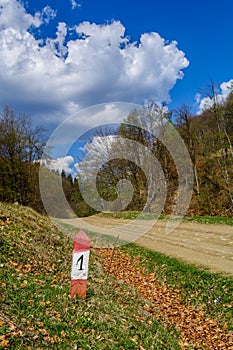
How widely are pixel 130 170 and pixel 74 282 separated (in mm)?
21431

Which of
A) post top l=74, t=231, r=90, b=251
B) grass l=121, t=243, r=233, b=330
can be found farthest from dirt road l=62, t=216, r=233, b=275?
post top l=74, t=231, r=90, b=251

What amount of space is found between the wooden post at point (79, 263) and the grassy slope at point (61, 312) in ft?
0.74

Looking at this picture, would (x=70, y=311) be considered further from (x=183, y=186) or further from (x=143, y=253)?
(x=183, y=186)

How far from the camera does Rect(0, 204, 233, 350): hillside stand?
13.7ft

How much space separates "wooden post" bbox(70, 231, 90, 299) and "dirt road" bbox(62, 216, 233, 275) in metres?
4.20

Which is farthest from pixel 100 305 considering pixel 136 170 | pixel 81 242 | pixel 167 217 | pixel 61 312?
pixel 136 170

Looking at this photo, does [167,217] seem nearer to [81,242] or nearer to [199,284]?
[199,284]

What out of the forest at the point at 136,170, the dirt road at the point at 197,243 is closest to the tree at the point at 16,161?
the forest at the point at 136,170

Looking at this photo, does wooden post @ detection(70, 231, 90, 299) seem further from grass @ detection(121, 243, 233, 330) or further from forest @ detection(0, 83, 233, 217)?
forest @ detection(0, 83, 233, 217)

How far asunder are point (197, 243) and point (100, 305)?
6.89 m

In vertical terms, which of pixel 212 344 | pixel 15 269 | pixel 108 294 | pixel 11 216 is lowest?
pixel 212 344

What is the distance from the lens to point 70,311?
191 inches

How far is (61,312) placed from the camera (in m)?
4.76

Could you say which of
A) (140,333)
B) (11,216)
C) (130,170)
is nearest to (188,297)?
(140,333)
